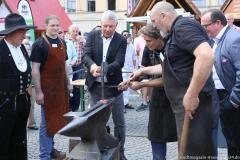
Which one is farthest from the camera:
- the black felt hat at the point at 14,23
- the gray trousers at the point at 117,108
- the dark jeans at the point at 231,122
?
the gray trousers at the point at 117,108

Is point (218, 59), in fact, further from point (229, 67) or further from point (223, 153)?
point (223, 153)

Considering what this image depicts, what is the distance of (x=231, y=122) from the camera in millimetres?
4887

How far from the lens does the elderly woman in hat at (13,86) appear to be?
4.95 metres

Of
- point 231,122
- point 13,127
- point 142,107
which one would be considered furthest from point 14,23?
point 142,107

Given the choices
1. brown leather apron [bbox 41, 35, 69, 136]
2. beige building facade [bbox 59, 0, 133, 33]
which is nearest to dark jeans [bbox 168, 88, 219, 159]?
brown leather apron [bbox 41, 35, 69, 136]

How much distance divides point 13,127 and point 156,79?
169cm

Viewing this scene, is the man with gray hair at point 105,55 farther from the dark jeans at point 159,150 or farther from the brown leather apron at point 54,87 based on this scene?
the dark jeans at point 159,150

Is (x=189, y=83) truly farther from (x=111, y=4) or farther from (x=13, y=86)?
(x=111, y=4)

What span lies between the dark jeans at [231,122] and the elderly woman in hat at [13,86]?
7.06 feet

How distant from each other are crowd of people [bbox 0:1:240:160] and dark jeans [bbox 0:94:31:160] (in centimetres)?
1

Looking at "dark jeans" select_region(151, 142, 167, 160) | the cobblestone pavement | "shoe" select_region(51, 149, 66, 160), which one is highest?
"dark jeans" select_region(151, 142, 167, 160)

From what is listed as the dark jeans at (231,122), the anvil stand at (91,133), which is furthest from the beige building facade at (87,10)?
the anvil stand at (91,133)

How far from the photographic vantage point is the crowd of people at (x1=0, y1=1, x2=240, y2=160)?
3.85 meters

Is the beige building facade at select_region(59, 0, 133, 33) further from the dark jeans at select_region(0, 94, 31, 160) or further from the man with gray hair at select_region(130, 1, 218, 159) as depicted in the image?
the man with gray hair at select_region(130, 1, 218, 159)
